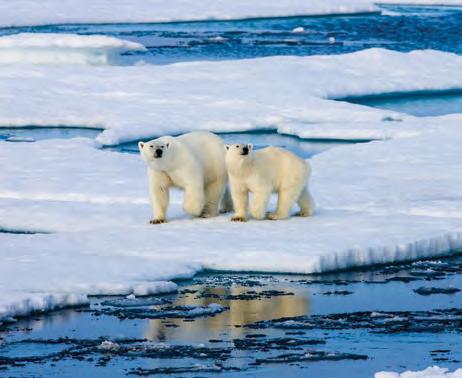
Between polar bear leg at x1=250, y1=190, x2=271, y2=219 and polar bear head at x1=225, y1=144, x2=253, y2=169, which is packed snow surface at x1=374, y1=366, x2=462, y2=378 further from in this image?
polar bear leg at x1=250, y1=190, x2=271, y2=219

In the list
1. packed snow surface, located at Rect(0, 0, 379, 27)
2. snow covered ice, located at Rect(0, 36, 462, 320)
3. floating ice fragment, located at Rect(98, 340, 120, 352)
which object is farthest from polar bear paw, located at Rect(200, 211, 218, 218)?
packed snow surface, located at Rect(0, 0, 379, 27)

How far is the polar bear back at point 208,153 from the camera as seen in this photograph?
934 cm

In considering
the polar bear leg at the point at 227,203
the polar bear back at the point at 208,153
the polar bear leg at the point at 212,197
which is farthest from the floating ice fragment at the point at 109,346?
the polar bear leg at the point at 227,203

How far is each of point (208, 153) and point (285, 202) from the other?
646 mm

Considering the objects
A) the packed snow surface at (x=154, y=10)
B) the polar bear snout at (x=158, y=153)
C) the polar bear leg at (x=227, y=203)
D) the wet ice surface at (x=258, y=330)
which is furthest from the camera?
the packed snow surface at (x=154, y=10)

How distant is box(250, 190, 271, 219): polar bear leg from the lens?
9141 millimetres

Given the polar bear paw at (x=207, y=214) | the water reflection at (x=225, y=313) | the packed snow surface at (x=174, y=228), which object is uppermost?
the polar bear paw at (x=207, y=214)

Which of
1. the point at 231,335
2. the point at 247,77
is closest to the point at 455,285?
the point at 231,335

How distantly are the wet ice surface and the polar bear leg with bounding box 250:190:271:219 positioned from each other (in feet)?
3.60

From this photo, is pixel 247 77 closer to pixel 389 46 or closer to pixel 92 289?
pixel 389 46

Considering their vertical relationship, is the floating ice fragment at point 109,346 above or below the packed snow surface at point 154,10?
below

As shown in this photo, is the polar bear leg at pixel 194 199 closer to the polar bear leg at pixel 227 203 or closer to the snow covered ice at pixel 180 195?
the snow covered ice at pixel 180 195

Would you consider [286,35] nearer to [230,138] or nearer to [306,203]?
[230,138]

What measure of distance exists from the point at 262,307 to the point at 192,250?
1.19 metres
